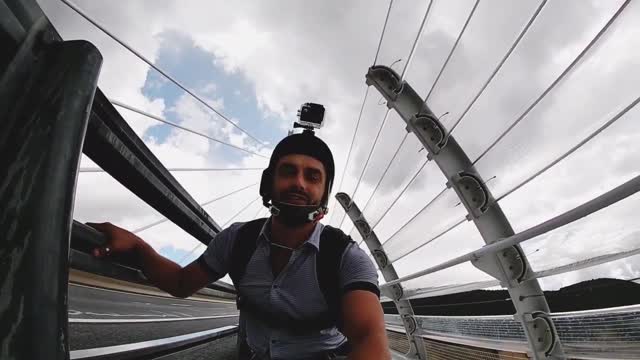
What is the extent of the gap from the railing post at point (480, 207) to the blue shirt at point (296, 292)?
1.62 metres

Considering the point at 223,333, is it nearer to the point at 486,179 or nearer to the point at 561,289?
the point at 561,289

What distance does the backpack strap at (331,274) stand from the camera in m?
1.20

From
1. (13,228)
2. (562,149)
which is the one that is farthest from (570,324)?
(13,228)

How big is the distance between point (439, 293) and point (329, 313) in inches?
108

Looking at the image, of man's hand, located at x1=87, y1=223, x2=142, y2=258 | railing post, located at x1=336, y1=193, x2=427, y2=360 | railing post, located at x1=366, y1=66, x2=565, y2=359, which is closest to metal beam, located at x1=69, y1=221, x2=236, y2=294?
man's hand, located at x1=87, y1=223, x2=142, y2=258

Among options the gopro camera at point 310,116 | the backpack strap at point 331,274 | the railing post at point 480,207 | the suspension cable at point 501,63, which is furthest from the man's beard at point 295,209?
the suspension cable at point 501,63

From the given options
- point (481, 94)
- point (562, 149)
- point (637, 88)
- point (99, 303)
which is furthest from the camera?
point (481, 94)

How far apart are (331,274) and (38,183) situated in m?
0.99

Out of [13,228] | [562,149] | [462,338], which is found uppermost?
[562,149]

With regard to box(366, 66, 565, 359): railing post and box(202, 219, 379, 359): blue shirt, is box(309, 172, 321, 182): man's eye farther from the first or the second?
box(366, 66, 565, 359): railing post

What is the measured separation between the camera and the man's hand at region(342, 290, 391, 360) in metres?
1.03

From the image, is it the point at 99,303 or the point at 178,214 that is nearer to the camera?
the point at 178,214

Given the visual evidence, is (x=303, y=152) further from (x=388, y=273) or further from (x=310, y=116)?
(x=388, y=273)

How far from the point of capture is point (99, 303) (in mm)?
1827
